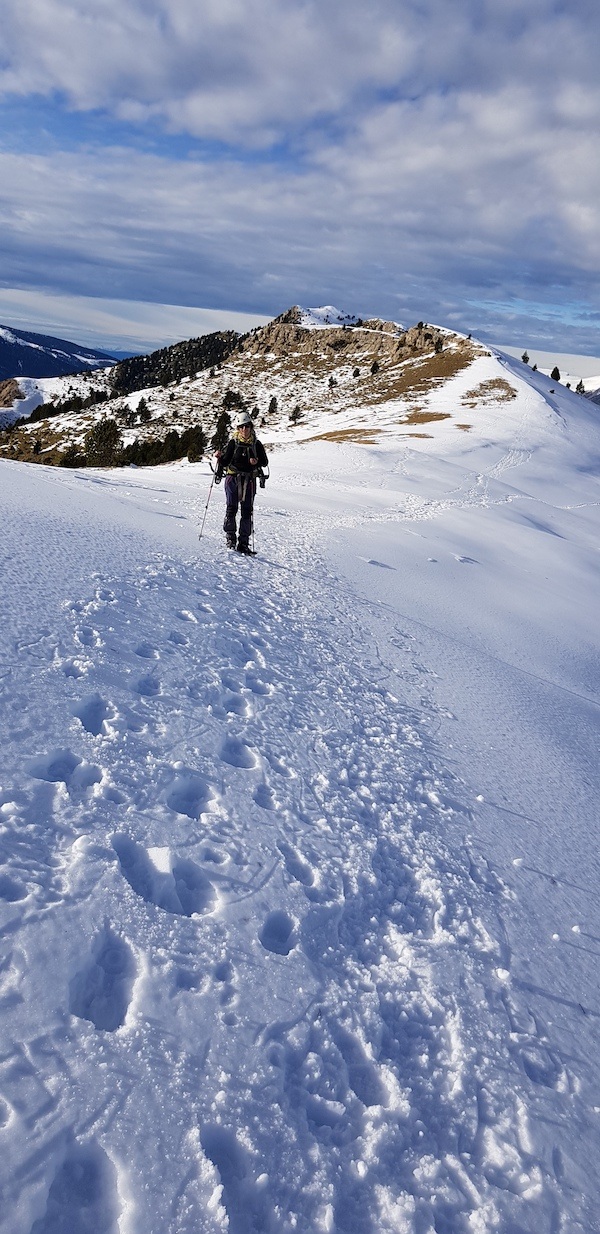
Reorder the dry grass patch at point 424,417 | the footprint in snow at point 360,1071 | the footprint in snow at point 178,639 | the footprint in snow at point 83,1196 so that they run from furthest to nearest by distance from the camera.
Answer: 1. the dry grass patch at point 424,417
2. the footprint in snow at point 178,639
3. the footprint in snow at point 360,1071
4. the footprint in snow at point 83,1196

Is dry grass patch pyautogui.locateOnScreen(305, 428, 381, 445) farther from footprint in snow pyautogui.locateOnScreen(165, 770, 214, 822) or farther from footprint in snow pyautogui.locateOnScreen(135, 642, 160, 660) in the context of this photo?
footprint in snow pyautogui.locateOnScreen(165, 770, 214, 822)

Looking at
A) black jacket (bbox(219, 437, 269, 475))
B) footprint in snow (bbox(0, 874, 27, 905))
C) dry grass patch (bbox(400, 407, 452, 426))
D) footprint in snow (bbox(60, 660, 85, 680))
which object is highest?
dry grass patch (bbox(400, 407, 452, 426))

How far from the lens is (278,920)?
407 cm

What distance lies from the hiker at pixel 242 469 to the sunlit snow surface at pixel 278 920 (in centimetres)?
295

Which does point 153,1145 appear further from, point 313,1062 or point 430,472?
point 430,472

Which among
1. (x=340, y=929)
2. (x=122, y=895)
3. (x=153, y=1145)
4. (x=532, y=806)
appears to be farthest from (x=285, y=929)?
(x=532, y=806)

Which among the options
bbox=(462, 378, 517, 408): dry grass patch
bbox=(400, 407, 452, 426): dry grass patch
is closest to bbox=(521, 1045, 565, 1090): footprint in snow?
bbox=(400, 407, 452, 426): dry grass patch

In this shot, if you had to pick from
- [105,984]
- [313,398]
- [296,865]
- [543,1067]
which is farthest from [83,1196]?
[313,398]

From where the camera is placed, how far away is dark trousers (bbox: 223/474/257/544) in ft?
37.9

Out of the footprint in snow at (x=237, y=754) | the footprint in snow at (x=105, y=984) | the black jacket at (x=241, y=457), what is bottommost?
the footprint in snow at (x=105, y=984)

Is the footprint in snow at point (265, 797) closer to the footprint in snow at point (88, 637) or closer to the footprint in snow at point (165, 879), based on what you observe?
the footprint in snow at point (165, 879)

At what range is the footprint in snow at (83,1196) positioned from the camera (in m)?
2.41

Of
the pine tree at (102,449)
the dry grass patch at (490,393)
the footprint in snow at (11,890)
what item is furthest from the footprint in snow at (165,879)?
the pine tree at (102,449)

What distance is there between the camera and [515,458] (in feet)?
133
